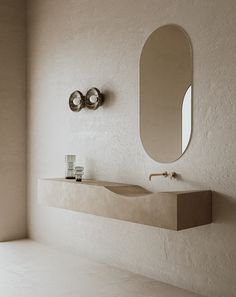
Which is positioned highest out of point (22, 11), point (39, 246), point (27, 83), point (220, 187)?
point (22, 11)

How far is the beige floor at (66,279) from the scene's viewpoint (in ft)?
8.24

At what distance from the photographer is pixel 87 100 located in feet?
10.8

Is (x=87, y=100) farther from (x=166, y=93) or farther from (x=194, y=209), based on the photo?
(x=194, y=209)

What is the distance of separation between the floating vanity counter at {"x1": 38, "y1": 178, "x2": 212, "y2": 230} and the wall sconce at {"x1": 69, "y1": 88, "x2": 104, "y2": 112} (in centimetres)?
64

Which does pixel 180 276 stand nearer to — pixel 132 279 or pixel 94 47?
pixel 132 279

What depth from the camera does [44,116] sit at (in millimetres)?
3840

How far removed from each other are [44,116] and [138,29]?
1.40m

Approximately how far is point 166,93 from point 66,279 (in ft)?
4.80

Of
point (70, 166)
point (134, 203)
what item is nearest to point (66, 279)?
point (134, 203)

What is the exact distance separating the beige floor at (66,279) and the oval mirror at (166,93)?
0.86 m

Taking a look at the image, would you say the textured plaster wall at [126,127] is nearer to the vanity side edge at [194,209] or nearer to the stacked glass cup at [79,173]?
the vanity side edge at [194,209]

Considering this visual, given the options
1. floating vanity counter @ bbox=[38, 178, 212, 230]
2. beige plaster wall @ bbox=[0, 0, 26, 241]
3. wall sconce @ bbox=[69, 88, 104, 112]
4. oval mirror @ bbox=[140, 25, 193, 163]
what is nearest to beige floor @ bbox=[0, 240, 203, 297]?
floating vanity counter @ bbox=[38, 178, 212, 230]

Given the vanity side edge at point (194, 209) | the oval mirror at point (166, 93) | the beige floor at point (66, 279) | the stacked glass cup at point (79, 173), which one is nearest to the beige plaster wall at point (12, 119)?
the beige floor at point (66, 279)

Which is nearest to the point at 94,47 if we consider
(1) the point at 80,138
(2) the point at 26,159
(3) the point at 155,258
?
(1) the point at 80,138
